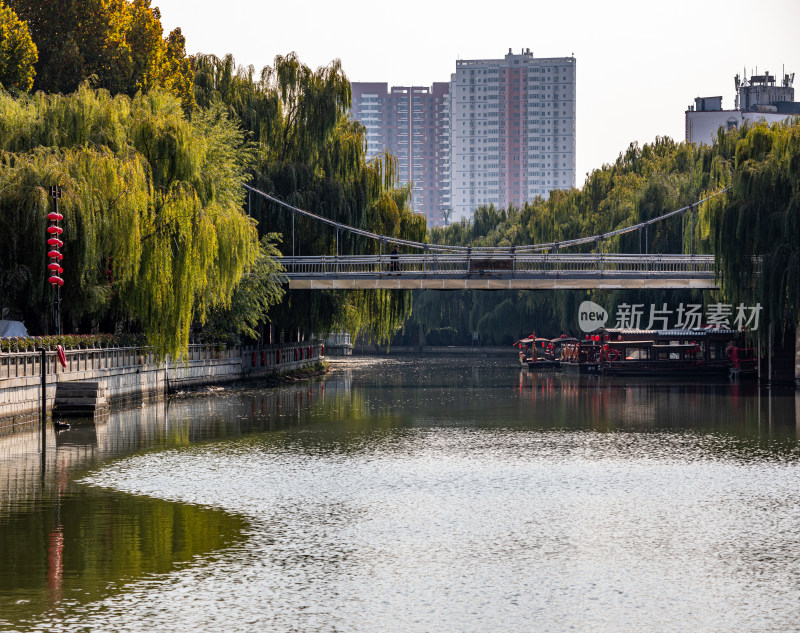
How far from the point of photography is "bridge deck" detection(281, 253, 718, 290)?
49344 millimetres

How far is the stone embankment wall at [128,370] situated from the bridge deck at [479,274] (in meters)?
4.66

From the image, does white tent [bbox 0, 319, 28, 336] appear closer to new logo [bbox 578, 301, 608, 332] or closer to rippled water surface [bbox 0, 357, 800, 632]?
rippled water surface [bbox 0, 357, 800, 632]

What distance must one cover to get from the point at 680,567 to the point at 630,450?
11.5 metres

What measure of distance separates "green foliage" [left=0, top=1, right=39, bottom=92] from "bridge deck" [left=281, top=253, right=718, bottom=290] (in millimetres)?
13325

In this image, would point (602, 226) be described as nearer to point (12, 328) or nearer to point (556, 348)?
point (556, 348)

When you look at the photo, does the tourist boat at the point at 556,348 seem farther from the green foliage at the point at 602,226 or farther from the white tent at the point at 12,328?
the white tent at the point at 12,328

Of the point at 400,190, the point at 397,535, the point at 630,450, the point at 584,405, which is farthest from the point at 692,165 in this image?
the point at 397,535

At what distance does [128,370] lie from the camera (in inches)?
1435

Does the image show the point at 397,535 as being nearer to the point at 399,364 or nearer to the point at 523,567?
the point at 523,567

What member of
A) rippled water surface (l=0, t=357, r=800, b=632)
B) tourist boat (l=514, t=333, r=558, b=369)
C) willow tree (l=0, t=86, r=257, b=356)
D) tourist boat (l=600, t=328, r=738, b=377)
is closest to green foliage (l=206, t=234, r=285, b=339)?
Answer: willow tree (l=0, t=86, r=257, b=356)

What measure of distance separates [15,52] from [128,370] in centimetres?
1881

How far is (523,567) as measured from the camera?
41.2ft

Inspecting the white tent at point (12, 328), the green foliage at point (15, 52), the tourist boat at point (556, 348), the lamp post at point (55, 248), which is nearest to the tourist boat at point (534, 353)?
the tourist boat at point (556, 348)

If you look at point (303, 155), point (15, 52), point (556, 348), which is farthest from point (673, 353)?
point (15, 52)
